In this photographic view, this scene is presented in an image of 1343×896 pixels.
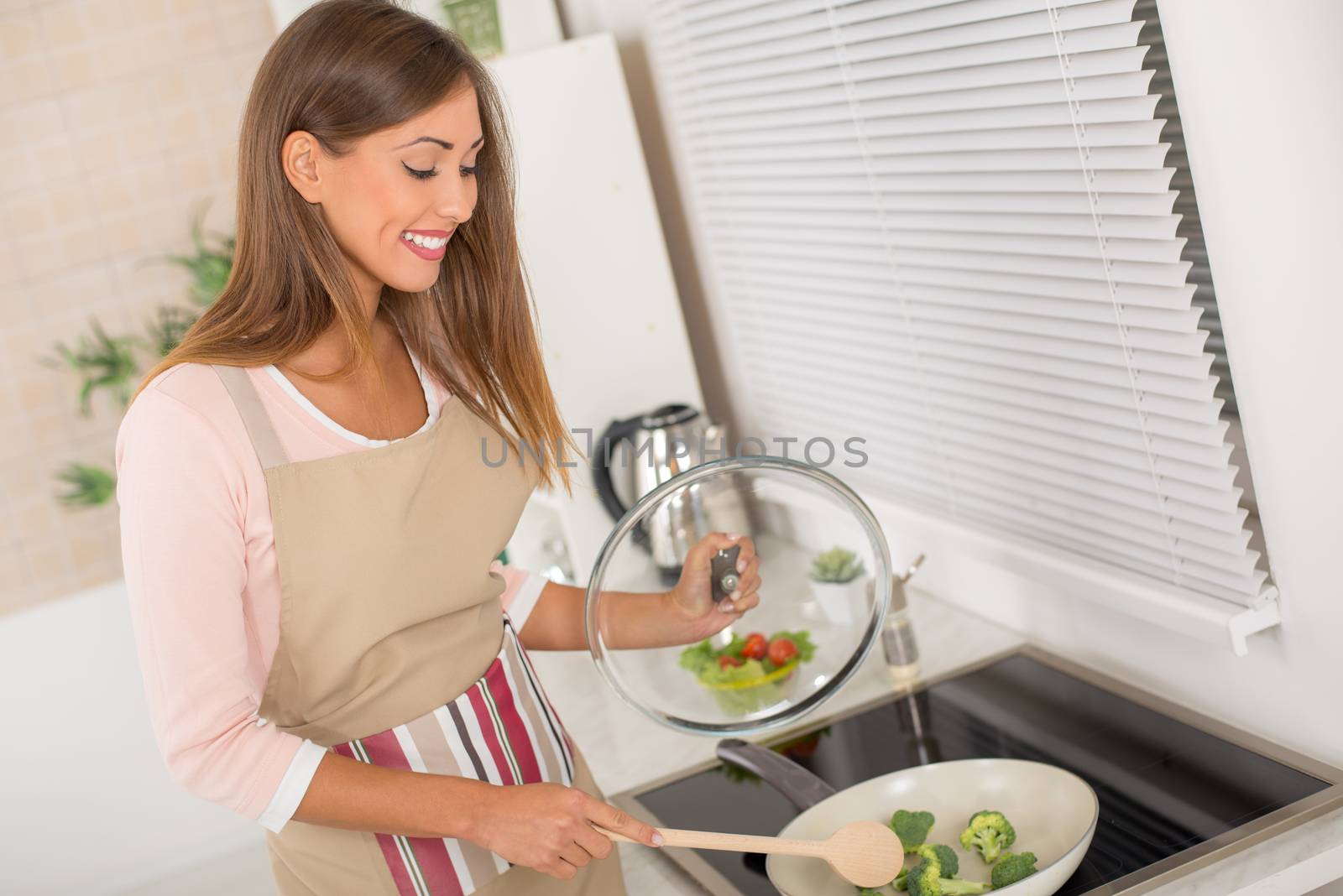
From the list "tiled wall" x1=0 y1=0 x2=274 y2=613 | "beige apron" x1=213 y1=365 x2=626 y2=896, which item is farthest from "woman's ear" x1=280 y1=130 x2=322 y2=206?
"tiled wall" x1=0 y1=0 x2=274 y2=613

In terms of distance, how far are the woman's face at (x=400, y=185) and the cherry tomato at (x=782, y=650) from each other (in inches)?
19.4

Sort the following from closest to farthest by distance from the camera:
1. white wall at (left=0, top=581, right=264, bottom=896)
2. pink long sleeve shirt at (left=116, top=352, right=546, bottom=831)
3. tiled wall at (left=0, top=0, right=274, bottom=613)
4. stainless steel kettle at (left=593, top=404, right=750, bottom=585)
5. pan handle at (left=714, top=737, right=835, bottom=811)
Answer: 1. pink long sleeve shirt at (left=116, top=352, right=546, bottom=831)
2. pan handle at (left=714, top=737, right=835, bottom=811)
3. white wall at (left=0, top=581, right=264, bottom=896)
4. stainless steel kettle at (left=593, top=404, right=750, bottom=585)
5. tiled wall at (left=0, top=0, right=274, bottom=613)

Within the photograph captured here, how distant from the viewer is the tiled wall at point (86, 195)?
332 cm

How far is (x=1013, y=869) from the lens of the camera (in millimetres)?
983

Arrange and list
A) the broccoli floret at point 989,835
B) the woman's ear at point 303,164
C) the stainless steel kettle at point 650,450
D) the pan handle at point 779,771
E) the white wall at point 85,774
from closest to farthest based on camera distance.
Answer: the woman's ear at point 303,164 → the broccoli floret at point 989,835 → the pan handle at point 779,771 → the white wall at point 85,774 → the stainless steel kettle at point 650,450

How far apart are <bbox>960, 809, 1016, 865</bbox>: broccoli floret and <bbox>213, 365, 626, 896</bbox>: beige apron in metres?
0.31

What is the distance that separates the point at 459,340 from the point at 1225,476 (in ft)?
2.25

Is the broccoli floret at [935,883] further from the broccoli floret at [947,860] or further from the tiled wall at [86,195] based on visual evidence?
the tiled wall at [86,195]

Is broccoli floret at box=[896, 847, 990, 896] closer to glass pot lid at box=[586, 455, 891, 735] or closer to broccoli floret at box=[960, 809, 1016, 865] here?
broccoli floret at box=[960, 809, 1016, 865]

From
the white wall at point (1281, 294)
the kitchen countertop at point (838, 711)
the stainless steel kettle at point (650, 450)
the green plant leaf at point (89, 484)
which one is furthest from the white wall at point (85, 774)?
the green plant leaf at point (89, 484)

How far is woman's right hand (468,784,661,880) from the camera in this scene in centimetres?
90

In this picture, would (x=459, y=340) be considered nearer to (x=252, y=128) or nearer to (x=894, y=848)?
(x=252, y=128)

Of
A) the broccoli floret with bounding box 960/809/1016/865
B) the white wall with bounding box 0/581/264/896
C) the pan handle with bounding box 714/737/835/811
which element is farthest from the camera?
the white wall with bounding box 0/581/264/896

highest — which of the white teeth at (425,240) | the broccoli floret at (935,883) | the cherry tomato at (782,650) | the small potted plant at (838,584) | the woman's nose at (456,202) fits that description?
the woman's nose at (456,202)
